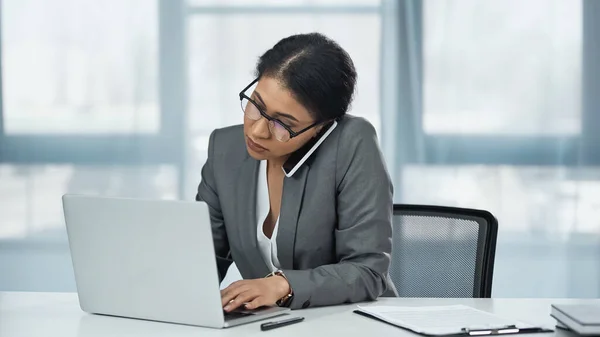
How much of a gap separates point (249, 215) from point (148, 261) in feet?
1.62

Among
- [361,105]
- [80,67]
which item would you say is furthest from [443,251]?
[80,67]

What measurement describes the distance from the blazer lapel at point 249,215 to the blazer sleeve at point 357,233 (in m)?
0.20

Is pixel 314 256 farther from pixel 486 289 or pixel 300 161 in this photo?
pixel 486 289

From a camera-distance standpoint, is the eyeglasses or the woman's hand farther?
the eyeglasses

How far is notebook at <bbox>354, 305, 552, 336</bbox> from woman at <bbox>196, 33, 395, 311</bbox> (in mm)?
144

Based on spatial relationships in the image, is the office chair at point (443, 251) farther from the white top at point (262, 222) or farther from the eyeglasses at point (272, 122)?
→ the eyeglasses at point (272, 122)

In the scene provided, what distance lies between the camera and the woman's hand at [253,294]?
1.65 metres

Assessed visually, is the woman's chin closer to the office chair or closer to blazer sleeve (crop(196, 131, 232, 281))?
blazer sleeve (crop(196, 131, 232, 281))

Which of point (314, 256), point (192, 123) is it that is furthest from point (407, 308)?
point (192, 123)

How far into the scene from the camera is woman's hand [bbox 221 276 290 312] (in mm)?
1646

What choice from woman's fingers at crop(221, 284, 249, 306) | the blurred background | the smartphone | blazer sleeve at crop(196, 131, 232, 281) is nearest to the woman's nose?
the smartphone

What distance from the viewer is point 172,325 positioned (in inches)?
62.6

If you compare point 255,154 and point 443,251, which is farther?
point 443,251

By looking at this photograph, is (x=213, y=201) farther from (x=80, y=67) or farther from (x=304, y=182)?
(x=80, y=67)
